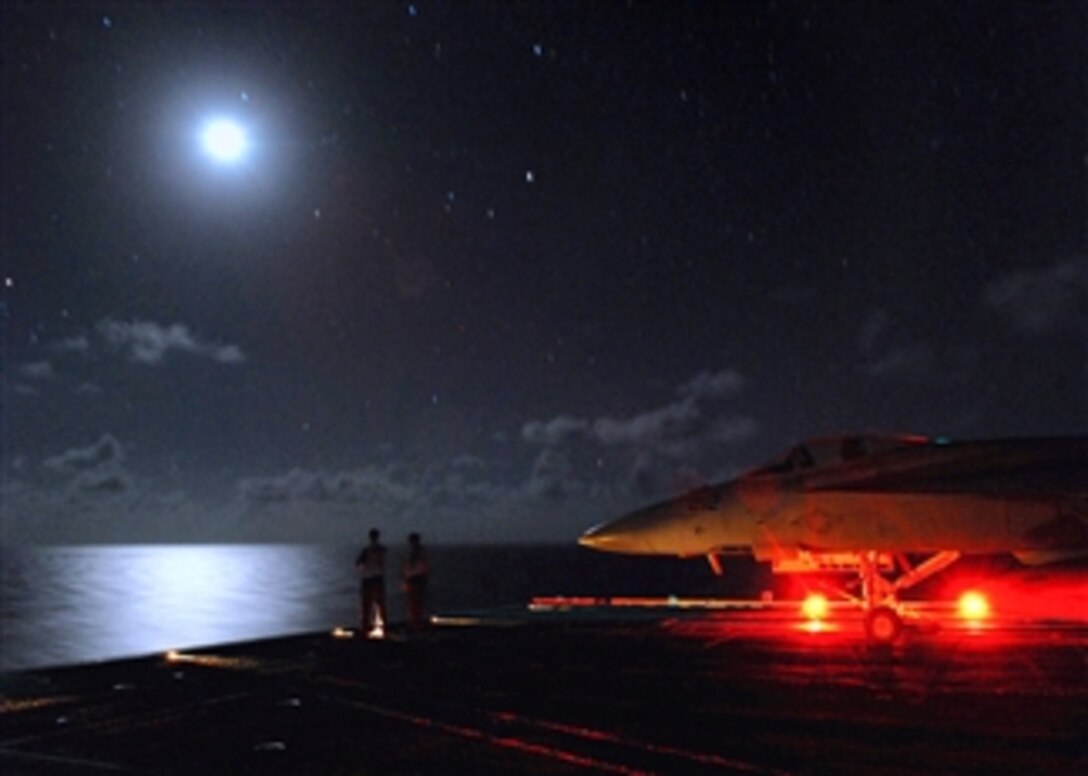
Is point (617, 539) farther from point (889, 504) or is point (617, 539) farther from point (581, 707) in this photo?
point (581, 707)

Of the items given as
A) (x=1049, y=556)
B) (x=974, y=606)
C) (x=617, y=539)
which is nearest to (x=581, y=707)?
(x=617, y=539)

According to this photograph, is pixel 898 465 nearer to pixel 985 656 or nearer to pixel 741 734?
pixel 985 656

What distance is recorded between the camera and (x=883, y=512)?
16.2m

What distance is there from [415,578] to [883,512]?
1063 cm

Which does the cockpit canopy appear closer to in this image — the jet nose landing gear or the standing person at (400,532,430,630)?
the jet nose landing gear

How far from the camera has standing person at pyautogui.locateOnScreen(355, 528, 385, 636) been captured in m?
21.3

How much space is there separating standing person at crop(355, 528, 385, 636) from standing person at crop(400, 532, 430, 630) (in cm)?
59

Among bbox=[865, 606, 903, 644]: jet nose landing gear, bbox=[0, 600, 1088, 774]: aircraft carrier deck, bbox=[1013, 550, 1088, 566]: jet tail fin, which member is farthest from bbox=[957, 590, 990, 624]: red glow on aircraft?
bbox=[865, 606, 903, 644]: jet nose landing gear

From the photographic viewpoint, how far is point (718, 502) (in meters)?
17.5

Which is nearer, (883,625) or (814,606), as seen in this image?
(883,625)

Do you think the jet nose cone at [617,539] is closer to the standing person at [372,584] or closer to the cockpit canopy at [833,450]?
the cockpit canopy at [833,450]

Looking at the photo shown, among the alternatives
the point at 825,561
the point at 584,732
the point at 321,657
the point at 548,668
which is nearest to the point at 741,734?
the point at 584,732

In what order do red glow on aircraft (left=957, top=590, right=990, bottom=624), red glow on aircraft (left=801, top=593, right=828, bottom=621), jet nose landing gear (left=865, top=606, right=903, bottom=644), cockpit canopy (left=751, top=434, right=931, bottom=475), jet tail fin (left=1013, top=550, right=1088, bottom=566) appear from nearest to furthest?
jet tail fin (left=1013, top=550, right=1088, bottom=566), jet nose landing gear (left=865, top=606, right=903, bottom=644), cockpit canopy (left=751, top=434, right=931, bottom=475), red glow on aircraft (left=957, top=590, right=990, bottom=624), red glow on aircraft (left=801, top=593, right=828, bottom=621)

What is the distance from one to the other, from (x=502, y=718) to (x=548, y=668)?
4156 mm
